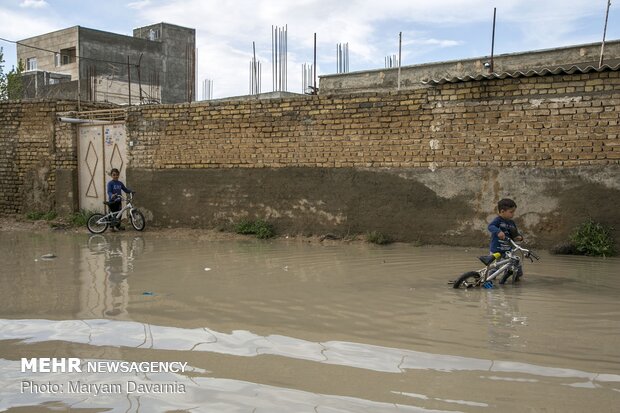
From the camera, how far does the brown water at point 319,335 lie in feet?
10.8

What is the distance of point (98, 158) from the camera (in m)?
13.2

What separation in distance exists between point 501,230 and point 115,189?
846 cm

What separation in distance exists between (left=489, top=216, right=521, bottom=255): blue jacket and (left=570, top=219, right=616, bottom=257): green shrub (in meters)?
2.11

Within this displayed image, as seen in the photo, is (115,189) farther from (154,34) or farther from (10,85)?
(154,34)

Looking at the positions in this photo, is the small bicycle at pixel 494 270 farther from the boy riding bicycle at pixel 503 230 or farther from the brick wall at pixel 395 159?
the brick wall at pixel 395 159

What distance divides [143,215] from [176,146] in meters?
1.68

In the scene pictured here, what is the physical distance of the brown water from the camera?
3.28 m

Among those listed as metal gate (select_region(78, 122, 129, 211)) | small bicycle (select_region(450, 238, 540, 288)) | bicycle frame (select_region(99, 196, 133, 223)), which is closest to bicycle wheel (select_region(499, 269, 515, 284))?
small bicycle (select_region(450, 238, 540, 288))

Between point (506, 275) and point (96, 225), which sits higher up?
point (506, 275)

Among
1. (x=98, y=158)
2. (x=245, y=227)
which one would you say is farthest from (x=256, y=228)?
(x=98, y=158)

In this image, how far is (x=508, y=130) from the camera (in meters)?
8.58

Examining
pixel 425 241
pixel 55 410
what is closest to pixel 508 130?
pixel 425 241

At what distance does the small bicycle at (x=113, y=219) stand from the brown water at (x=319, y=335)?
4.06 metres

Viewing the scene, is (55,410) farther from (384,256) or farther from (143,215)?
(143,215)
